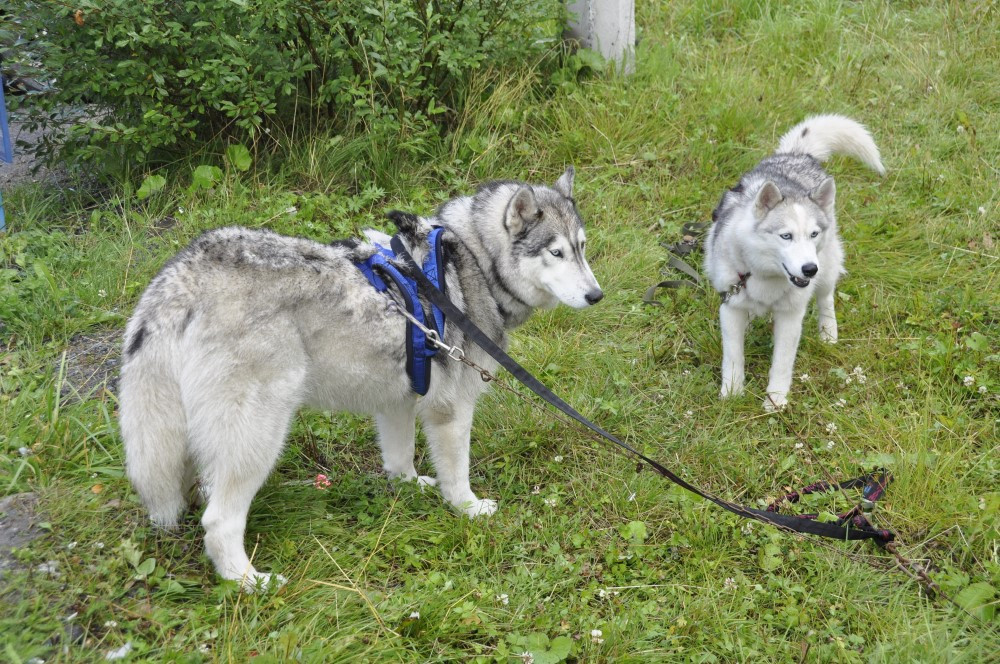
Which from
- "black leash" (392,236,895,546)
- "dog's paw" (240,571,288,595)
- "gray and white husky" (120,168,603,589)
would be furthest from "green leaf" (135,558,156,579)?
"black leash" (392,236,895,546)

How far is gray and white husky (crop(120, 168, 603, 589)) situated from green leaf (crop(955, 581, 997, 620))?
1.76m

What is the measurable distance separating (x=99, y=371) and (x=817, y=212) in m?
3.75

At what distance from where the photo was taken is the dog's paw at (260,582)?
2.75 m

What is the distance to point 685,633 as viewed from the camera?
282cm

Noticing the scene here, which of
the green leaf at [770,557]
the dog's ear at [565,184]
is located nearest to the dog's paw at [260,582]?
the green leaf at [770,557]

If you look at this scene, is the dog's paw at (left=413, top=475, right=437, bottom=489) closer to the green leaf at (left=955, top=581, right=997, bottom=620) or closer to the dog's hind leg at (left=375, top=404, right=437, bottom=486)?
the dog's hind leg at (left=375, top=404, right=437, bottom=486)

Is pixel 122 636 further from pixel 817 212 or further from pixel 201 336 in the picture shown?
pixel 817 212

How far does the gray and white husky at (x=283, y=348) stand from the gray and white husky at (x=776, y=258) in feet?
3.62

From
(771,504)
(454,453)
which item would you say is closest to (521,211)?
(454,453)

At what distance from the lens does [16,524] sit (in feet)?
9.39

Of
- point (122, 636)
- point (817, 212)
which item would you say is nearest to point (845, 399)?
point (817, 212)

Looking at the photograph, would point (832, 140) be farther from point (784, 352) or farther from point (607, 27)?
point (607, 27)

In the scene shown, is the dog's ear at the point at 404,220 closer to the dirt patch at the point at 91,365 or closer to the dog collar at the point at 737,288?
the dirt patch at the point at 91,365

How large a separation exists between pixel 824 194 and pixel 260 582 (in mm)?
3317
